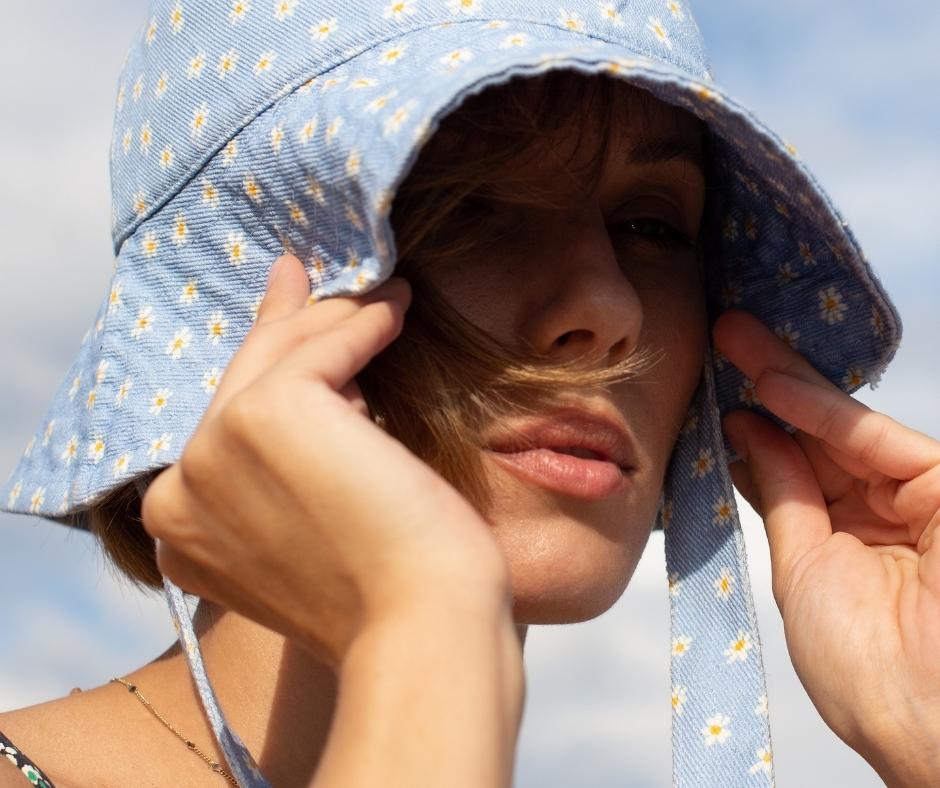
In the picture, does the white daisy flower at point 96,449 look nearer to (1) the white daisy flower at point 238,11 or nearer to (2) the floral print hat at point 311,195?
(2) the floral print hat at point 311,195

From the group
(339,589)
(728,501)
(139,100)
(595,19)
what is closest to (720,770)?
(728,501)

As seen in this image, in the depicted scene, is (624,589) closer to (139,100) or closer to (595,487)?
(595,487)

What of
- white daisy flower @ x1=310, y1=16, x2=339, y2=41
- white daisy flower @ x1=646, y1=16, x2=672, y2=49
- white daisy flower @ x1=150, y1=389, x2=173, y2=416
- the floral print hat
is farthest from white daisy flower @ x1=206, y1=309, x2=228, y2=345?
white daisy flower @ x1=646, y1=16, x2=672, y2=49

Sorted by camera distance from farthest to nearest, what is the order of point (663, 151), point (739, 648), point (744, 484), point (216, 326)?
point (744, 484), point (739, 648), point (663, 151), point (216, 326)

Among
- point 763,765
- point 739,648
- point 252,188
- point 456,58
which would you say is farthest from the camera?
point 739,648

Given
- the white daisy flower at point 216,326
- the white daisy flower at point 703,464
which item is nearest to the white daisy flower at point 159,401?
the white daisy flower at point 216,326

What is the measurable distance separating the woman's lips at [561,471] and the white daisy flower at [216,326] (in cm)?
48

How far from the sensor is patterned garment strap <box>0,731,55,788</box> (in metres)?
2.01

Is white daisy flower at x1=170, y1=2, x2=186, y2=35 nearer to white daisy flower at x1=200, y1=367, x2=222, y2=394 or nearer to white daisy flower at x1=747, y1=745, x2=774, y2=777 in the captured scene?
white daisy flower at x1=200, y1=367, x2=222, y2=394

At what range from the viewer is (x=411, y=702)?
1.28 meters

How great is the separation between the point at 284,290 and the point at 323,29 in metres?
0.42

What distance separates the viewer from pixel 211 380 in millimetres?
1951

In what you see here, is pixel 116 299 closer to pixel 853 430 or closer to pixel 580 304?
pixel 580 304

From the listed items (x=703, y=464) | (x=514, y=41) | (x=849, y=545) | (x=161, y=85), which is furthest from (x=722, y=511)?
(x=161, y=85)
